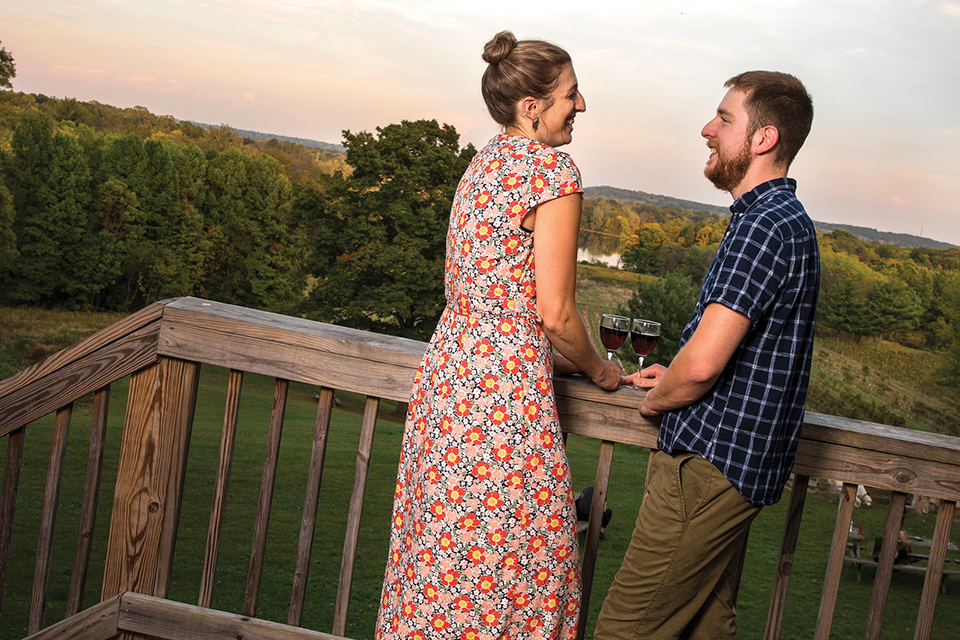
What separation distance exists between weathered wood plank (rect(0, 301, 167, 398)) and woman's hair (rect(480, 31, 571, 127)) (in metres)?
0.97

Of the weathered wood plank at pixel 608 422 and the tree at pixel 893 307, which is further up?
the tree at pixel 893 307

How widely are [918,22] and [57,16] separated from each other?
6528 cm

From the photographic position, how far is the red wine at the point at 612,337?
1.94 metres

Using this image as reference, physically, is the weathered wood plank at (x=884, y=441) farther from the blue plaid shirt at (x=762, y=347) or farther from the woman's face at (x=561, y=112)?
the woman's face at (x=561, y=112)

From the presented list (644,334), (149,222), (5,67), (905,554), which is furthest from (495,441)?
(149,222)

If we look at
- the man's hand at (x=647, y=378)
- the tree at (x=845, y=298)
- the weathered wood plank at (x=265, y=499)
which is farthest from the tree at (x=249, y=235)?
the man's hand at (x=647, y=378)

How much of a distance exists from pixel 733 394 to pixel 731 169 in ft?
1.65

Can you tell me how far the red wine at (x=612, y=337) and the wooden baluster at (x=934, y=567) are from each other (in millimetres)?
810

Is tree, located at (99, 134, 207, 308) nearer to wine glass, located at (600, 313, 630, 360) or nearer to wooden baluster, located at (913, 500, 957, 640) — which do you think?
wine glass, located at (600, 313, 630, 360)

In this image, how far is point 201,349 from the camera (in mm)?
1865

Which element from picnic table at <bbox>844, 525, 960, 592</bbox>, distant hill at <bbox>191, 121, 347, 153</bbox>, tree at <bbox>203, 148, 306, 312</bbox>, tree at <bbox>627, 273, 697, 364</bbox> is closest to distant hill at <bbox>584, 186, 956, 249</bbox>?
tree at <bbox>627, 273, 697, 364</bbox>

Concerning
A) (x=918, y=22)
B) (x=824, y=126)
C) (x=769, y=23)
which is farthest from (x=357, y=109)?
(x=918, y=22)

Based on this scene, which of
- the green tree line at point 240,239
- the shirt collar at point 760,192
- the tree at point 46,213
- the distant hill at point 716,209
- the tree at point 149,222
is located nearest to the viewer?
the shirt collar at point 760,192

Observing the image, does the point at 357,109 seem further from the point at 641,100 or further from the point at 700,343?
the point at 700,343
